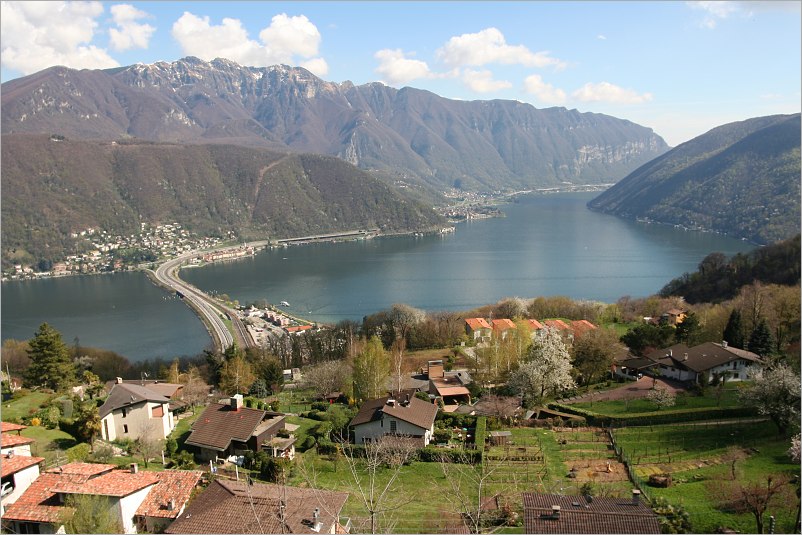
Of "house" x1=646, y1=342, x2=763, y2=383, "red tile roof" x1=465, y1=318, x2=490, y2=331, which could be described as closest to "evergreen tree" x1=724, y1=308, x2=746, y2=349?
"house" x1=646, y1=342, x2=763, y2=383

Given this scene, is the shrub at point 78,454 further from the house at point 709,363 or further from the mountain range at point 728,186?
the mountain range at point 728,186

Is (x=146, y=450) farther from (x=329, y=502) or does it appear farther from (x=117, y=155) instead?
(x=117, y=155)

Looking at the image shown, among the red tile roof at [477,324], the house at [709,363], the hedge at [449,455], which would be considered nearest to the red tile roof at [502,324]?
the red tile roof at [477,324]

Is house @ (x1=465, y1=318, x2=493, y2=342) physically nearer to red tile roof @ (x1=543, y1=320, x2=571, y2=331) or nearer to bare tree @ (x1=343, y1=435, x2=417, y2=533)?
red tile roof @ (x1=543, y1=320, x2=571, y2=331)

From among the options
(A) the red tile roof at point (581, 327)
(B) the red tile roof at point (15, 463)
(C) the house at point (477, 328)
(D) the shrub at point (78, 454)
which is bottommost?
(C) the house at point (477, 328)

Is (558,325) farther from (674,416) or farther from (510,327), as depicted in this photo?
(674,416)

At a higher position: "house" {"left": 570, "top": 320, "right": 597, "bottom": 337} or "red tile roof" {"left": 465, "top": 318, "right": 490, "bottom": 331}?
"house" {"left": 570, "top": 320, "right": 597, "bottom": 337}

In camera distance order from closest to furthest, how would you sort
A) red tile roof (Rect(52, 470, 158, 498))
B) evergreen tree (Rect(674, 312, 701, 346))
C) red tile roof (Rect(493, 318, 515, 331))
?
red tile roof (Rect(52, 470, 158, 498)) < evergreen tree (Rect(674, 312, 701, 346)) < red tile roof (Rect(493, 318, 515, 331))
